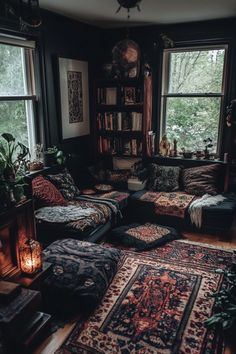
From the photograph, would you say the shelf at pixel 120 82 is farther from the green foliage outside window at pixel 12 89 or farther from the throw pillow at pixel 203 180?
the throw pillow at pixel 203 180

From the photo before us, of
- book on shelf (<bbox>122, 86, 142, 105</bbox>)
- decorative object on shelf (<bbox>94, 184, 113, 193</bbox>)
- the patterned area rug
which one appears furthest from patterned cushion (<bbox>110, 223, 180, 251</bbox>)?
book on shelf (<bbox>122, 86, 142, 105</bbox>)

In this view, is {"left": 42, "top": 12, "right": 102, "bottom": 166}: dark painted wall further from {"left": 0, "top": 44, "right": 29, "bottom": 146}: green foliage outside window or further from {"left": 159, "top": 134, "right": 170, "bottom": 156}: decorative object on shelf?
{"left": 159, "top": 134, "right": 170, "bottom": 156}: decorative object on shelf

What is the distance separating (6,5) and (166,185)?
2.86 m

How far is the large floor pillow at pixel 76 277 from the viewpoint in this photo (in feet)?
8.54

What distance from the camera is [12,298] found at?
218cm

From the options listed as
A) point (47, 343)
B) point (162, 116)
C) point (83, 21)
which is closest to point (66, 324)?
point (47, 343)

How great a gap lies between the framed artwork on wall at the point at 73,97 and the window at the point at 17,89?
0.48 metres

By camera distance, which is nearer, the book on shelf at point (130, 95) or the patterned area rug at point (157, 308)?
the patterned area rug at point (157, 308)

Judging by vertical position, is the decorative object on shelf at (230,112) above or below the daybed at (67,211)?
above

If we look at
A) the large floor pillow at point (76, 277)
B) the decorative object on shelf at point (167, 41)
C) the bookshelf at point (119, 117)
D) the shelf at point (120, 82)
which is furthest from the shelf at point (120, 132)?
the large floor pillow at point (76, 277)

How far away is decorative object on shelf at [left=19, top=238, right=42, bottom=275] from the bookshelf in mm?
2599

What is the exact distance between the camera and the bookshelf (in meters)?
4.60

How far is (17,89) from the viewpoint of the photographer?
360 cm

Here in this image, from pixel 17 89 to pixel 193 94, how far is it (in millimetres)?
2382
